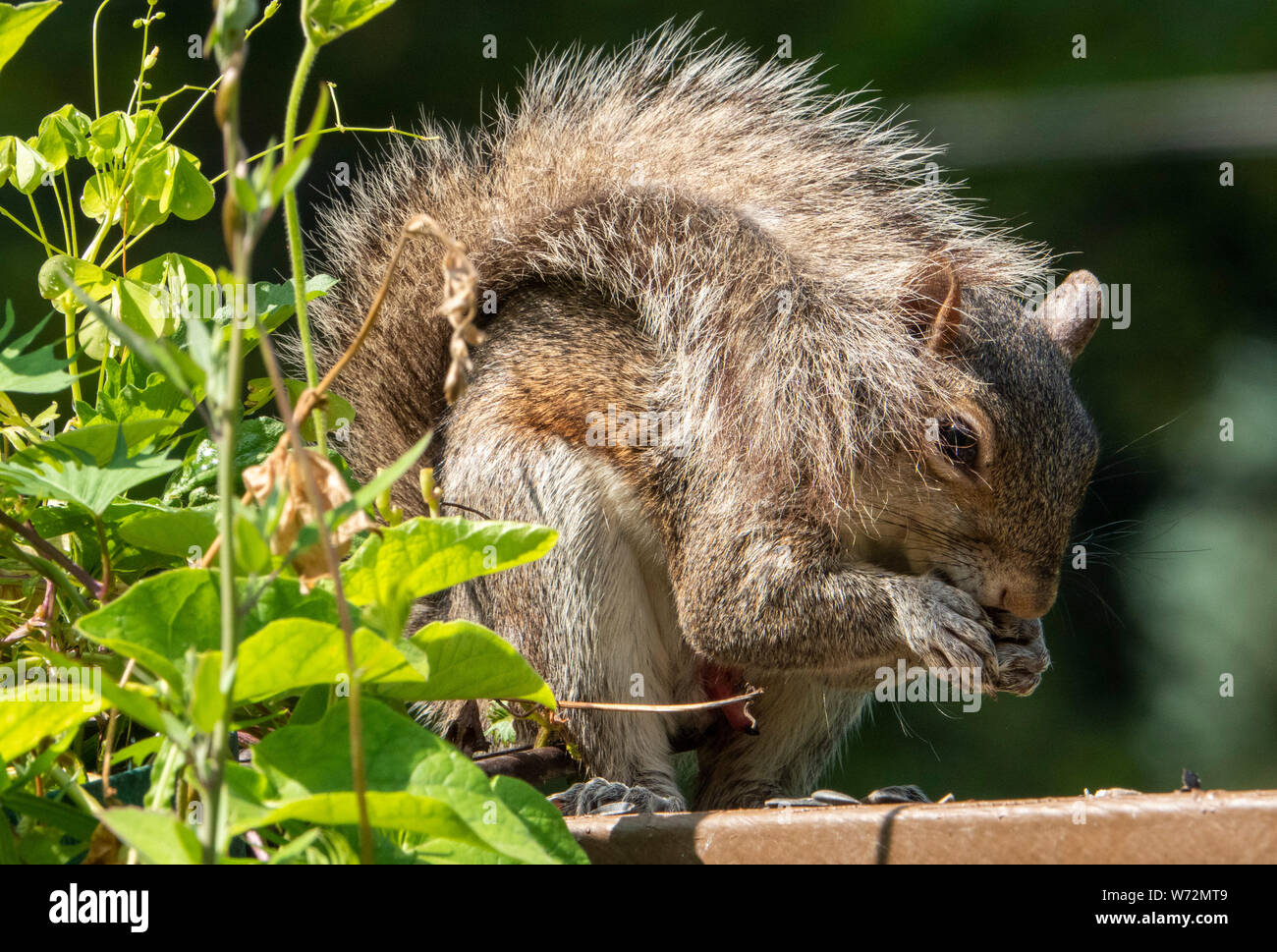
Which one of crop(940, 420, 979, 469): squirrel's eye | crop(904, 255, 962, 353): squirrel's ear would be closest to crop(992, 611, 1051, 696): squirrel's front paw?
crop(940, 420, 979, 469): squirrel's eye

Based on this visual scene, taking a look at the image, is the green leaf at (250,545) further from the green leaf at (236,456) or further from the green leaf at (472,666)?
the green leaf at (236,456)

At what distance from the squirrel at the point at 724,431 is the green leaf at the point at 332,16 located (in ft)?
2.11

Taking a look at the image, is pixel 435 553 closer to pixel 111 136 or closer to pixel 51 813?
pixel 51 813

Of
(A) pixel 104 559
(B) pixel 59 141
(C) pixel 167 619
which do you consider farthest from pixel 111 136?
(C) pixel 167 619

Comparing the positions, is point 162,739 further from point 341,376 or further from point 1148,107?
point 1148,107

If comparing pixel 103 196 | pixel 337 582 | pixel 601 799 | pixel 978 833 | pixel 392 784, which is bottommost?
pixel 601 799

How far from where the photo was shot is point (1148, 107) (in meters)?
2.63

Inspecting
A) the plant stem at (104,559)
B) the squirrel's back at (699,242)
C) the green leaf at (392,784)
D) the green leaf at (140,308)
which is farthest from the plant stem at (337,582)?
the squirrel's back at (699,242)

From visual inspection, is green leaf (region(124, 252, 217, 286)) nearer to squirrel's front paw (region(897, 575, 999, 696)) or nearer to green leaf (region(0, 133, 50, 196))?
green leaf (region(0, 133, 50, 196))

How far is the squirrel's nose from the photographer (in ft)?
4.22

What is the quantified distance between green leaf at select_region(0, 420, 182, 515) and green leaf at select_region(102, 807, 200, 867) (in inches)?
8.7

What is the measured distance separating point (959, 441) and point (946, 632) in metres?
0.18

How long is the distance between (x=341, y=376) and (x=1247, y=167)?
2.48 meters

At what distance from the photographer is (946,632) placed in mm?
1231
